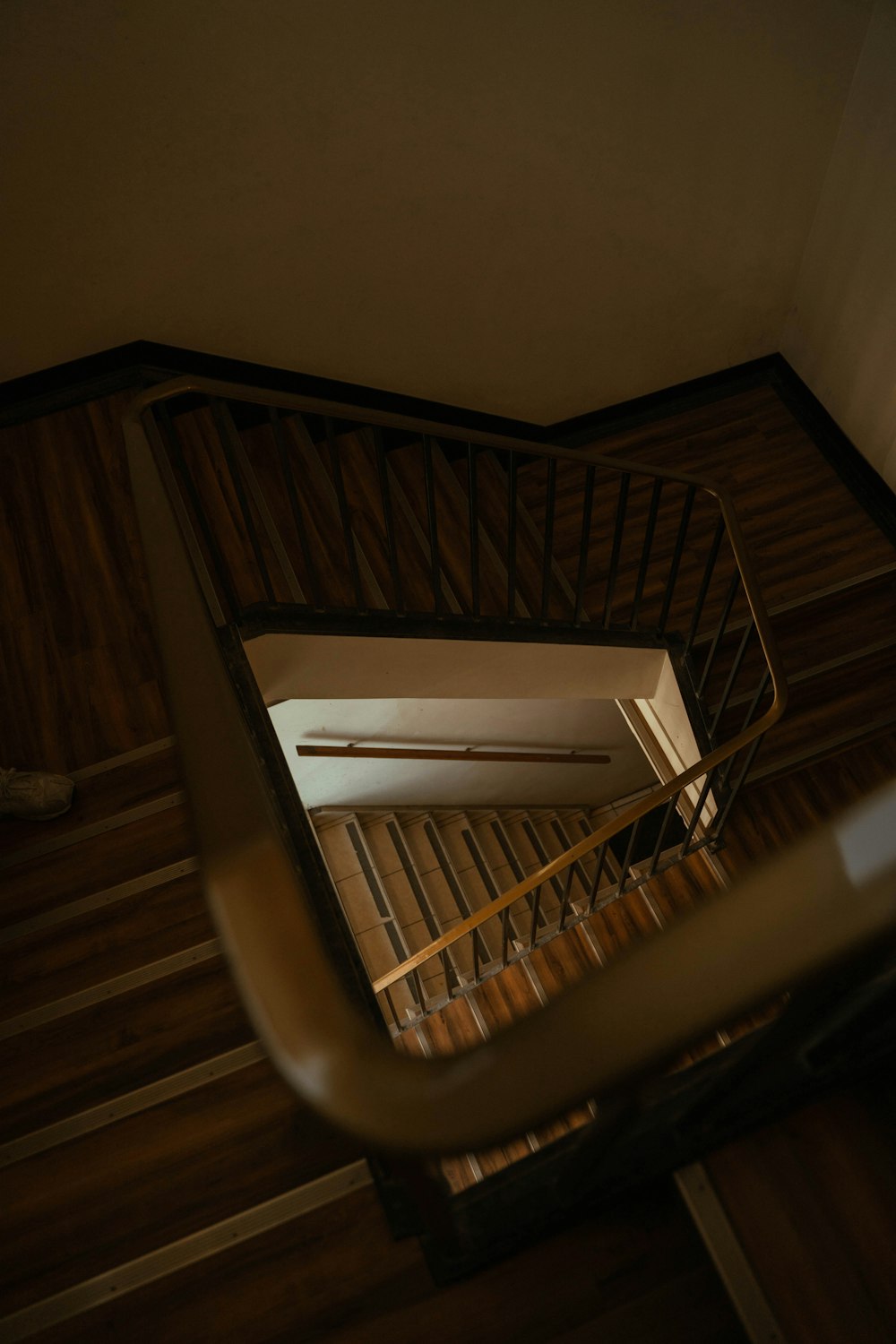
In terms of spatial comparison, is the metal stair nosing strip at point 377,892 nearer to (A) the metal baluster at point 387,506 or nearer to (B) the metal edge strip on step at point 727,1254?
(A) the metal baluster at point 387,506

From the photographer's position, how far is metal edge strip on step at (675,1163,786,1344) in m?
1.26

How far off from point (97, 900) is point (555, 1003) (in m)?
1.86

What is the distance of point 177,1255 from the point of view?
1653 millimetres

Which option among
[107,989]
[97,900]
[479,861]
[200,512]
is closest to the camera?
[107,989]

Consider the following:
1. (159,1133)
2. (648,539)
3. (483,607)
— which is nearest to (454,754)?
(483,607)

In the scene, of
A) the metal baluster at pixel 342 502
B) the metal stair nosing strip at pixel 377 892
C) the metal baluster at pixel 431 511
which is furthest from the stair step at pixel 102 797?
the metal stair nosing strip at pixel 377 892

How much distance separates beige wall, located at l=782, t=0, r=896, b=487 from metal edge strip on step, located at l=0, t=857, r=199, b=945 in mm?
3545

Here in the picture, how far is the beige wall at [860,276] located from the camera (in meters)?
3.36

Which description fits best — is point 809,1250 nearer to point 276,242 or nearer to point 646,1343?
point 646,1343

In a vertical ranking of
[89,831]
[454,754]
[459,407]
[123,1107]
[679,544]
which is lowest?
[123,1107]

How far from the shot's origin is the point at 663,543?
4082mm

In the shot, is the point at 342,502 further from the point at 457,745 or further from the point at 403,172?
the point at 457,745

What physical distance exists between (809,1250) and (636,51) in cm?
374

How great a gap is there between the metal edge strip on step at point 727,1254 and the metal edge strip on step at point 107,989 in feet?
3.95
